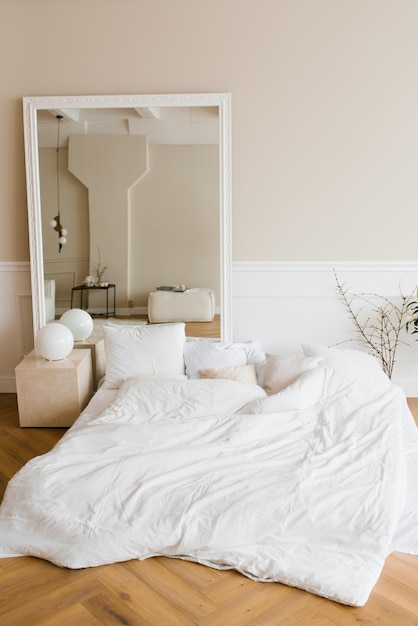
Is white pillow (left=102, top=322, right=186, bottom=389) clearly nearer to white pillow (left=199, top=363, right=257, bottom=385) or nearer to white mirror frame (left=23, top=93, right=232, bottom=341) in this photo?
white pillow (left=199, top=363, right=257, bottom=385)

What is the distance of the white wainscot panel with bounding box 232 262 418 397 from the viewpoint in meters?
4.33

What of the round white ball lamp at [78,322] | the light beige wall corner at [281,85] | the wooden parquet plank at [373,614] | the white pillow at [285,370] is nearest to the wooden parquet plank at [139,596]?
the wooden parquet plank at [373,614]

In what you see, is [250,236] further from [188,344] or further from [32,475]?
[32,475]

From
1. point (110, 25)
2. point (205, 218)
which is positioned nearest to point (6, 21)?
point (110, 25)

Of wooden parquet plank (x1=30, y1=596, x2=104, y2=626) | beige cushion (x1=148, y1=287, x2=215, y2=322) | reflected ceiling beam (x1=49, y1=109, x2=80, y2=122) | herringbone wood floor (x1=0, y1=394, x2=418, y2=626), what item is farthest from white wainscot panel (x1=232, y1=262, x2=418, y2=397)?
wooden parquet plank (x1=30, y1=596, x2=104, y2=626)

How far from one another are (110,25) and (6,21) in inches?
30.0

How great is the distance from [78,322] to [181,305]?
0.75 metres

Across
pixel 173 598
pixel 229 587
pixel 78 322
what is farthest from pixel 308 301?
pixel 173 598

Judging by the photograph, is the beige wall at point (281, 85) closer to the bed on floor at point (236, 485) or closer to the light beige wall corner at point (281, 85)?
the light beige wall corner at point (281, 85)

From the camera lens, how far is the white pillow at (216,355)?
388 cm

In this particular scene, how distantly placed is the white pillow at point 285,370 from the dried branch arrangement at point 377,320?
2.93 ft

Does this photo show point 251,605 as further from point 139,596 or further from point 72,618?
point 72,618

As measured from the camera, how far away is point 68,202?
14.1 feet

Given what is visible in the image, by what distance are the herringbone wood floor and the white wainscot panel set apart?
2.17m
